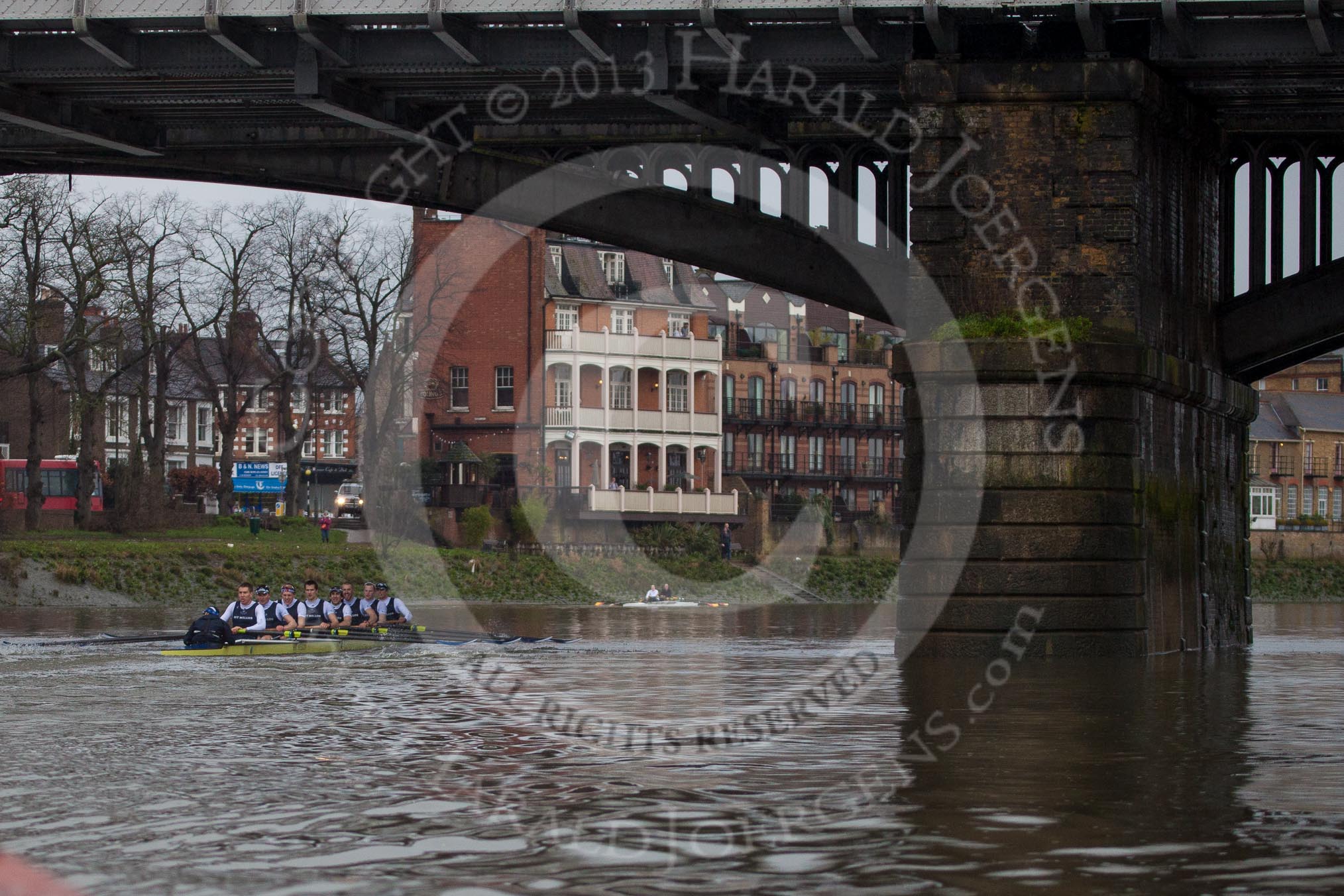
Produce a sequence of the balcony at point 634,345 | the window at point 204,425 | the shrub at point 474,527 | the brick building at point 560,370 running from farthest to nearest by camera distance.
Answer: the window at point 204,425
the balcony at point 634,345
the brick building at point 560,370
the shrub at point 474,527

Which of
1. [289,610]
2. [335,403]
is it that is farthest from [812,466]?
[289,610]

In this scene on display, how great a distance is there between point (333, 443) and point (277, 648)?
8368cm

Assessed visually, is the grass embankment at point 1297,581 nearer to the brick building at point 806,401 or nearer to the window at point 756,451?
the brick building at point 806,401

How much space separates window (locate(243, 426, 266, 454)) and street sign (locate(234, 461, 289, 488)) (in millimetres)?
34151

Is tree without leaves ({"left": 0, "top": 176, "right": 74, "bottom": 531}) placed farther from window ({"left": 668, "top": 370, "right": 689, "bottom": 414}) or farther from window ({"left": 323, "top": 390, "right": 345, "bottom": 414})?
window ({"left": 323, "top": 390, "right": 345, "bottom": 414})

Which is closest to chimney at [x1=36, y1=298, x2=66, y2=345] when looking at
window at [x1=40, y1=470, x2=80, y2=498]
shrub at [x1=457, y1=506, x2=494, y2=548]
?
window at [x1=40, y1=470, x2=80, y2=498]

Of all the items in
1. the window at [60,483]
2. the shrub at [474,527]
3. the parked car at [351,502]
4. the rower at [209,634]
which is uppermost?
the window at [60,483]

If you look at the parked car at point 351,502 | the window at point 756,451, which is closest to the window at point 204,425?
the parked car at point 351,502

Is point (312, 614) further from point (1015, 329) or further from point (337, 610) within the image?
point (1015, 329)

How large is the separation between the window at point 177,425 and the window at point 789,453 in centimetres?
3176

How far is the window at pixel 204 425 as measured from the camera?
109 meters

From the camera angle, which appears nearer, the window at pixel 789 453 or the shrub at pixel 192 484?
the shrub at pixel 192 484

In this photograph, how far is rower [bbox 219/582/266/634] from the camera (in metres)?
32.0

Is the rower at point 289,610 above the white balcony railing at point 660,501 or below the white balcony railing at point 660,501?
below
